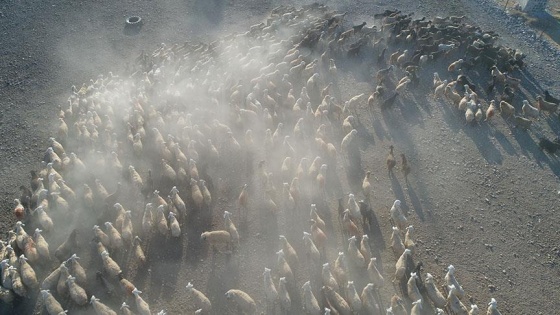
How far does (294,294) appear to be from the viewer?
1304 cm

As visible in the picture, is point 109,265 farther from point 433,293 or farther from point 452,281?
point 452,281

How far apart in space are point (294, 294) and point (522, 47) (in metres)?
22.2

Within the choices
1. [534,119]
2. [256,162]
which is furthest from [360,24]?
[256,162]

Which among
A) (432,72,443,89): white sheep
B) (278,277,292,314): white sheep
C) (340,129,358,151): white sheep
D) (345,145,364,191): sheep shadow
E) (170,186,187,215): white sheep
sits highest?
(432,72,443,89): white sheep

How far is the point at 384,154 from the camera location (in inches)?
715

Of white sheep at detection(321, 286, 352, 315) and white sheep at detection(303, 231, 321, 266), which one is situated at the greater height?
white sheep at detection(303, 231, 321, 266)

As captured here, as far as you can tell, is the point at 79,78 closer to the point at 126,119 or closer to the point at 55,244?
the point at 126,119

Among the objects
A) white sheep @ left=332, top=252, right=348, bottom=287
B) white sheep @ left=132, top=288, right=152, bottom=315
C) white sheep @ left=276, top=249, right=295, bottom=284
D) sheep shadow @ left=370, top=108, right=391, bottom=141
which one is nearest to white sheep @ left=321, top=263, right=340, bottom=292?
white sheep @ left=332, top=252, right=348, bottom=287

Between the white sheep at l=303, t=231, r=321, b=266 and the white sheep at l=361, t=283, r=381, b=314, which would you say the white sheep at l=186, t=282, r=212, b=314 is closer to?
the white sheep at l=303, t=231, r=321, b=266

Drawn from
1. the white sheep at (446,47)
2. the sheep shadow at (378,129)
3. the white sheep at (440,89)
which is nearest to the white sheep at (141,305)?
the sheep shadow at (378,129)

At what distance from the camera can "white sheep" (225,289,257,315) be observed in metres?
12.4

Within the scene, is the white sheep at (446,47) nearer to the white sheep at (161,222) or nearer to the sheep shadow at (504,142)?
the sheep shadow at (504,142)

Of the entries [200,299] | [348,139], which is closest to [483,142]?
[348,139]

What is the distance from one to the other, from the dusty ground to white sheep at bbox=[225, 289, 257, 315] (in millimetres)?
682
